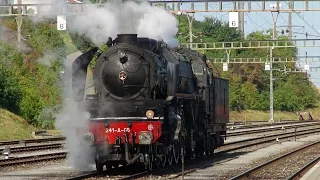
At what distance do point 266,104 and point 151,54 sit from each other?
7461 centimetres

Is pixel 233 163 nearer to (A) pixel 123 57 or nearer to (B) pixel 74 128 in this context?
(B) pixel 74 128

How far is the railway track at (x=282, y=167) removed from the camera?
60.4ft

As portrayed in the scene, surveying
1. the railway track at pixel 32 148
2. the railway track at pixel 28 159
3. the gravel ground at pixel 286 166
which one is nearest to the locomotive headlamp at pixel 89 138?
the gravel ground at pixel 286 166

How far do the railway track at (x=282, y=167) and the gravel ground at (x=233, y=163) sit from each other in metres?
0.47

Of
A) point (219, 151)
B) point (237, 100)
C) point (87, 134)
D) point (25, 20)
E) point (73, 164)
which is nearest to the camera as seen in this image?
point (87, 134)

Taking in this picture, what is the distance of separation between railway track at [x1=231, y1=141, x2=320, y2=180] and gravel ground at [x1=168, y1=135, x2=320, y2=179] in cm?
47

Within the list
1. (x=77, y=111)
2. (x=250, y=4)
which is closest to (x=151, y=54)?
(x=77, y=111)

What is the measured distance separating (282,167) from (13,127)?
2245 centimetres

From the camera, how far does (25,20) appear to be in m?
47.8

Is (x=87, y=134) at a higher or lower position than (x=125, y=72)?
lower

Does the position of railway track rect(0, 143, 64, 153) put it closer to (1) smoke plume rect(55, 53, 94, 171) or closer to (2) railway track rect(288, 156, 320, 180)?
(1) smoke plume rect(55, 53, 94, 171)

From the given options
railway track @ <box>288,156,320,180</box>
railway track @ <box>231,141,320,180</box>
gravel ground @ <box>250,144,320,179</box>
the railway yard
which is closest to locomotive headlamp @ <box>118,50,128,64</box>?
the railway yard

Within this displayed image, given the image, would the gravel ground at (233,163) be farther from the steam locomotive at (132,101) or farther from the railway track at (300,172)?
the railway track at (300,172)

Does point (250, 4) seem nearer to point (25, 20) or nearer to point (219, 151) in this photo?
point (219, 151)
